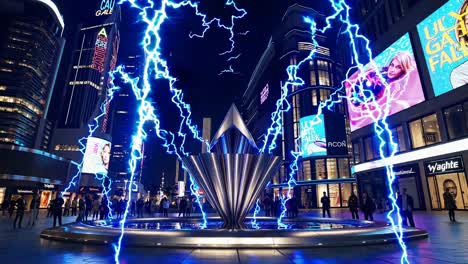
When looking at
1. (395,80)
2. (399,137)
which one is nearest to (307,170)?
(399,137)

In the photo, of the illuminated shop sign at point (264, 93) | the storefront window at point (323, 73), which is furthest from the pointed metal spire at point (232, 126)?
the illuminated shop sign at point (264, 93)

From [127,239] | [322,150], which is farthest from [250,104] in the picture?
[127,239]

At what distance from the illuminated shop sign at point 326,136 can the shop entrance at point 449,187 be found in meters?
19.1

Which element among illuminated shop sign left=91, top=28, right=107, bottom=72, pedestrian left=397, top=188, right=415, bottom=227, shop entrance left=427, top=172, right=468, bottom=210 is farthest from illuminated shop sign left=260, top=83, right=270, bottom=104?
illuminated shop sign left=91, top=28, right=107, bottom=72

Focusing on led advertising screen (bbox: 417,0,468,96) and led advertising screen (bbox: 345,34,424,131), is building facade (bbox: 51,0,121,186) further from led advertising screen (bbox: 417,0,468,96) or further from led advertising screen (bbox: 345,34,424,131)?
led advertising screen (bbox: 417,0,468,96)

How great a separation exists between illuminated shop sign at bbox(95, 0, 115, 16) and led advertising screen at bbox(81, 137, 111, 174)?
8631 centimetres

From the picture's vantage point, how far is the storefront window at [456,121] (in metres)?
20.3

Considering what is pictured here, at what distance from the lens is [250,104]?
83.6 meters

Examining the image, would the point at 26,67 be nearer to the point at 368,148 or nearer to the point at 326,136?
the point at 326,136

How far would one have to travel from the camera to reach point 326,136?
42.6m

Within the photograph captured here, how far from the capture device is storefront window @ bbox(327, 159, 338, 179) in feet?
141

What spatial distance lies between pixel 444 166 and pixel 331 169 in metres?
22.2

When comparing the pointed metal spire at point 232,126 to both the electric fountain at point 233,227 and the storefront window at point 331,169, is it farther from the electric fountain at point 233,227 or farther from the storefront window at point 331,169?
the storefront window at point 331,169

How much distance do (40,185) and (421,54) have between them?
52934 millimetres
